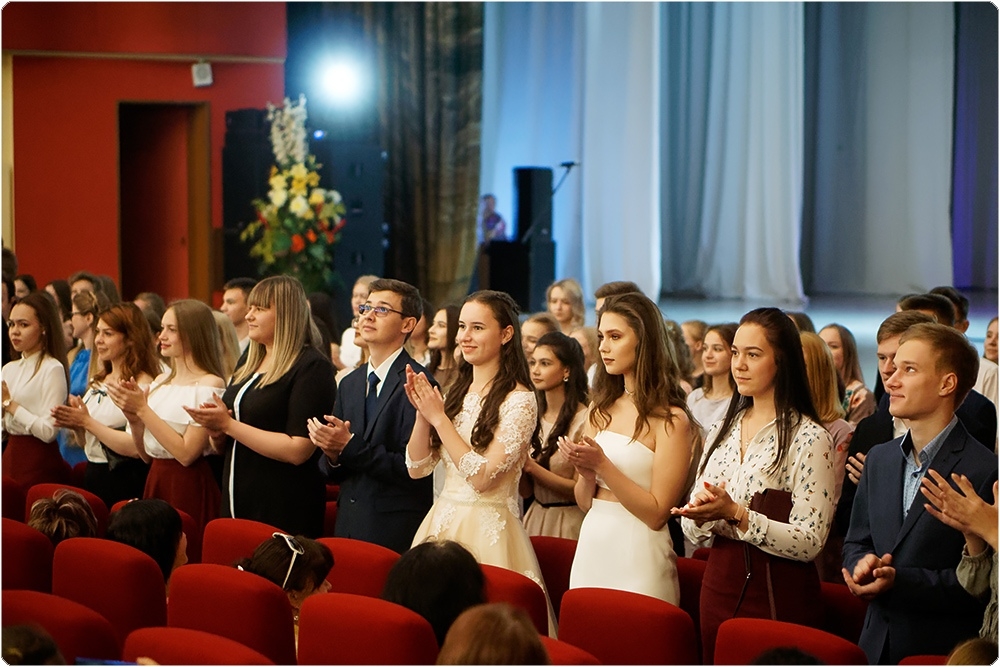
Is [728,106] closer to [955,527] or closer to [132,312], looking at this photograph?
[132,312]

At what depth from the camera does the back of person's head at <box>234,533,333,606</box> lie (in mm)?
3484

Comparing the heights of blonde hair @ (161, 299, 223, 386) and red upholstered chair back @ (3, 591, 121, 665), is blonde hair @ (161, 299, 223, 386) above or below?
above

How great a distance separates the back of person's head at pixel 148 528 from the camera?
3809 millimetres

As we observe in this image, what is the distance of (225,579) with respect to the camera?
10.5ft

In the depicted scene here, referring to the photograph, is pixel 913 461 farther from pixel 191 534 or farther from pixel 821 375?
pixel 191 534

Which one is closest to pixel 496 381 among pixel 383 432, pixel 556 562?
pixel 383 432

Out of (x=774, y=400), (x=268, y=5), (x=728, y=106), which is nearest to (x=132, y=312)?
(x=774, y=400)

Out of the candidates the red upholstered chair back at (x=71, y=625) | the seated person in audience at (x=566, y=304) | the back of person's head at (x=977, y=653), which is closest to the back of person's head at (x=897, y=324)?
→ the back of person's head at (x=977, y=653)

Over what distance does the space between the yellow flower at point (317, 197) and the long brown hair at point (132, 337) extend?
5653 millimetres

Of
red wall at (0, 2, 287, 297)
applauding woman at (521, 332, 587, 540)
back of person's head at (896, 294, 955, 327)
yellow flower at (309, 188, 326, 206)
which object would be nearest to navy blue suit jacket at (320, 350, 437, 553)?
applauding woman at (521, 332, 587, 540)

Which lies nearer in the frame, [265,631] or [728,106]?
[265,631]

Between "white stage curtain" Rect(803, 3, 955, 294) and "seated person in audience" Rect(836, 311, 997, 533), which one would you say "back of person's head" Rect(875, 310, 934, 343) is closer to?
"seated person in audience" Rect(836, 311, 997, 533)

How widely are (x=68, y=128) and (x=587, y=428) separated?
9.27 meters

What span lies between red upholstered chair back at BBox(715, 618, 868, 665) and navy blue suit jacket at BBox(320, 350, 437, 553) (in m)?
1.58
